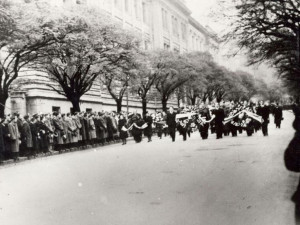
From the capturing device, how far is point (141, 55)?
28.2 meters

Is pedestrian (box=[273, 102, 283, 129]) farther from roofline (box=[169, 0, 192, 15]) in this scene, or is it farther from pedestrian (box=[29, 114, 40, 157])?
roofline (box=[169, 0, 192, 15])

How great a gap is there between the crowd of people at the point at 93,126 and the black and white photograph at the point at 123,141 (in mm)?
58

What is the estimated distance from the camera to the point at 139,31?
46312 mm

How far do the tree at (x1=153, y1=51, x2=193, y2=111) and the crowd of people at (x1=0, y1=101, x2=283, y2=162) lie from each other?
10.7 m

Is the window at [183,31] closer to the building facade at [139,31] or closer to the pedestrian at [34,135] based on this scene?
the building facade at [139,31]

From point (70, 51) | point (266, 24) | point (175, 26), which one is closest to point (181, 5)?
point (175, 26)

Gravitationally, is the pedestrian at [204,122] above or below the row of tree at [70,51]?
below

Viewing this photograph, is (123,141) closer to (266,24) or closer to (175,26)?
(266,24)

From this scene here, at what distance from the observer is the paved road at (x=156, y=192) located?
700 cm

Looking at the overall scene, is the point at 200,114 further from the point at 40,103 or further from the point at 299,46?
the point at 40,103

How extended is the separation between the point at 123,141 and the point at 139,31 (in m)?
22.7

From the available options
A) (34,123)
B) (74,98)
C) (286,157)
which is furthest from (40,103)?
(286,157)

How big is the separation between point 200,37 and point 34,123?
67934 mm

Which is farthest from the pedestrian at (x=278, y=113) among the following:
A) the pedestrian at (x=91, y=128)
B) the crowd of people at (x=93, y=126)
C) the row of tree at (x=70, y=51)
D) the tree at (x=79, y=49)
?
Answer: the pedestrian at (x=91, y=128)
